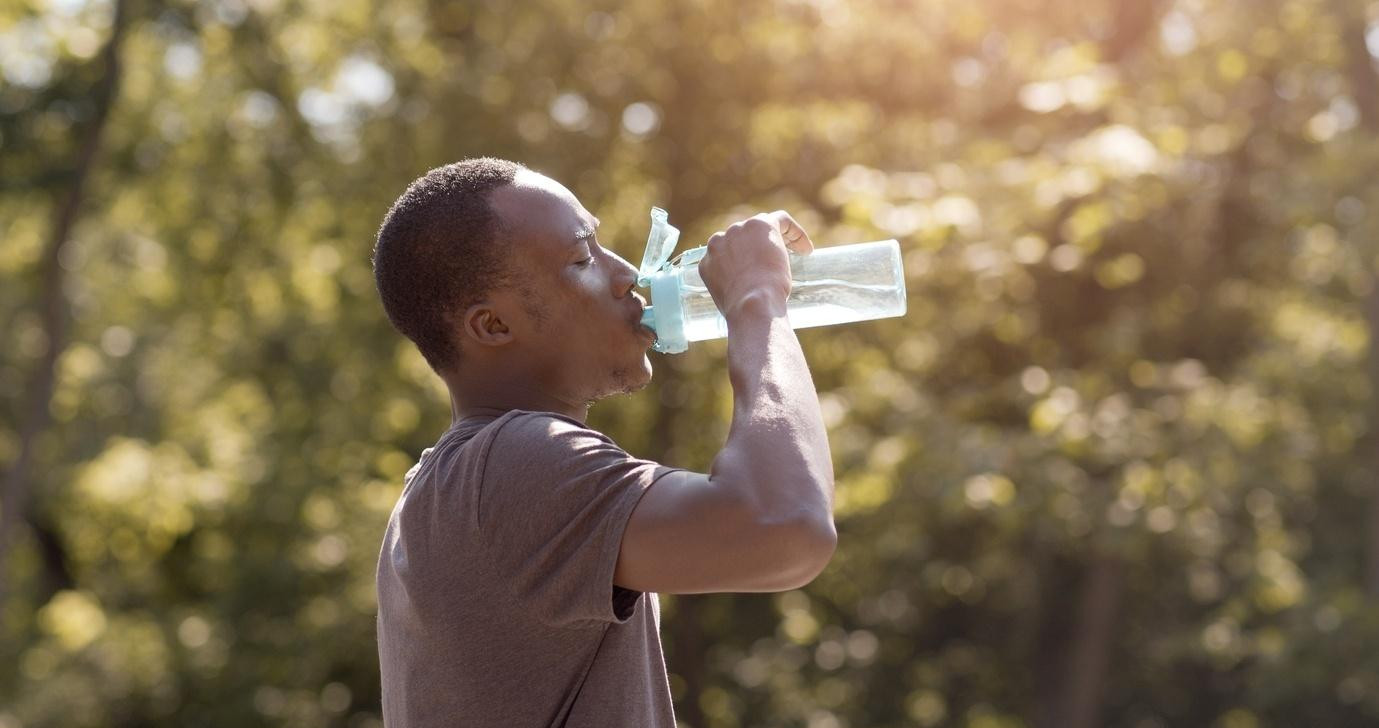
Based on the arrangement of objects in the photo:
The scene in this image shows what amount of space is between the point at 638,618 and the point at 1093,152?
5.41m

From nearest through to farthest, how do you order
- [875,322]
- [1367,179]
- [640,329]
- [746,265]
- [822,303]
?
[746,265] < [640,329] < [822,303] < [1367,179] < [875,322]

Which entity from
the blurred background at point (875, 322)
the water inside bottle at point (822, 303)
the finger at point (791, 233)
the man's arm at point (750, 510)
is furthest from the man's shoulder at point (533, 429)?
the blurred background at point (875, 322)

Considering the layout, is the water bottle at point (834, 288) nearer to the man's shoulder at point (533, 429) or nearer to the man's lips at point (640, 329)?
the man's lips at point (640, 329)

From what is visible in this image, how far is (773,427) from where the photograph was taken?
5.38 feet

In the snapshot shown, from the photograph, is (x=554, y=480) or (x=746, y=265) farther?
(x=746, y=265)

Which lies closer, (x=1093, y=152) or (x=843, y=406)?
(x=1093, y=152)

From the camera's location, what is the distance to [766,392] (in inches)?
66.8

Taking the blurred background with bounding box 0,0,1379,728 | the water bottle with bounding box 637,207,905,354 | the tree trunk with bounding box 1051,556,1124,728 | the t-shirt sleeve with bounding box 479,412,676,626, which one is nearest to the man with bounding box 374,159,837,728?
the t-shirt sleeve with bounding box 479,412,676,626

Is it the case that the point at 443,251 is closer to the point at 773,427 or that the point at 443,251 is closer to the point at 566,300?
the point at 566,300

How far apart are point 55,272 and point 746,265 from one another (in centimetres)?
1065

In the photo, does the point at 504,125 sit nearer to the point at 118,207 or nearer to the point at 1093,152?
the point at 1093,152

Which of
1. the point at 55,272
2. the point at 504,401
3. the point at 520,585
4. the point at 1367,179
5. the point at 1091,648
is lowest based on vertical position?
the point at 1091,648

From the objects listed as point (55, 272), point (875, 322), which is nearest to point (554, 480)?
point (875, 322)

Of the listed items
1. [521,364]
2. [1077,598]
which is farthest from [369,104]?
[521,364]
